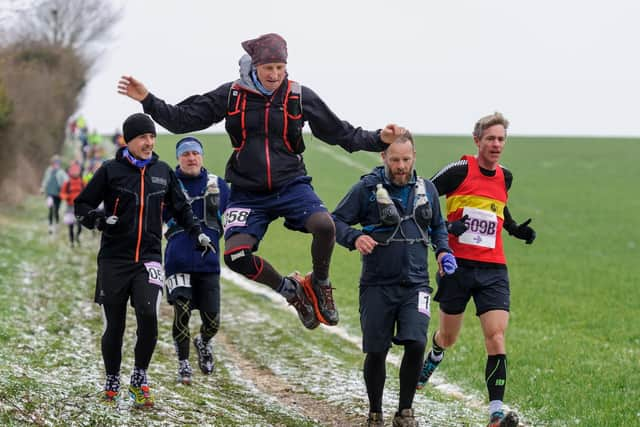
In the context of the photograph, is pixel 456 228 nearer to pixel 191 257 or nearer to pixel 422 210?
pixel 422 210

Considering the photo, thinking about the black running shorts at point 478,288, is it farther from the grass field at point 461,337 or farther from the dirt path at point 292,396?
the dirt path at point 292,396

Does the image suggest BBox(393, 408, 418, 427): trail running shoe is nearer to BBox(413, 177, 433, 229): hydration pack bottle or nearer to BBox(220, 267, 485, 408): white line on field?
BBox(413, 177, 433, 229): hydration pack bottle

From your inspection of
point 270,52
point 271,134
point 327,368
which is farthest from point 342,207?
Result: point 327,368

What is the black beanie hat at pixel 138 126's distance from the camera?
26.0 ft

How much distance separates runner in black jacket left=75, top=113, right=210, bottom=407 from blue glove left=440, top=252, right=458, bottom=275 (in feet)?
7.79

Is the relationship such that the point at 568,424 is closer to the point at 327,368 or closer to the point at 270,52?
the point at 327,368

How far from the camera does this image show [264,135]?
25.4 ft

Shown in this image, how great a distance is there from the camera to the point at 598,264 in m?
25.3

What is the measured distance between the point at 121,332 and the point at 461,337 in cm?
713

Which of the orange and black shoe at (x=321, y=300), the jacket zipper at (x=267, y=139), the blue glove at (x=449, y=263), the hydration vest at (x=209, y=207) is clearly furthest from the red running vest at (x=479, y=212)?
the hydration vest at (x=209, y=207)

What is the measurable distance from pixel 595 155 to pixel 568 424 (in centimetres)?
5775

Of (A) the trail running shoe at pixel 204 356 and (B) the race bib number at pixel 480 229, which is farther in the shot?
(A) the trail running shoe at pixel 204 356

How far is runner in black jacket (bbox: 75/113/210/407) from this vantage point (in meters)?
7.84

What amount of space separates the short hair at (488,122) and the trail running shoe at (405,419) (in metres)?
2.46
